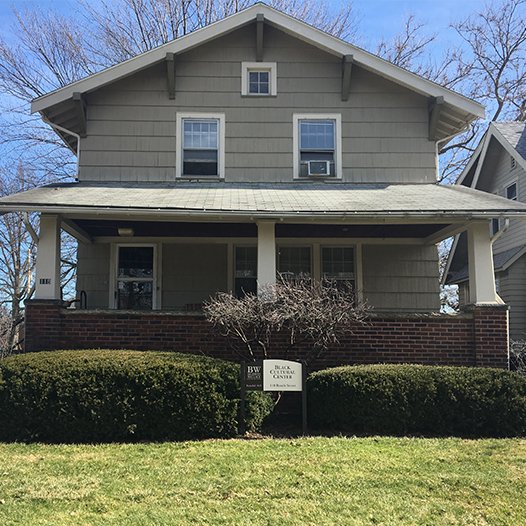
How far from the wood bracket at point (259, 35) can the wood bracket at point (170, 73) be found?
1786mm

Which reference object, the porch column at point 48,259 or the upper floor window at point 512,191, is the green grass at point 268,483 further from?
the upper floor window at point 512,191

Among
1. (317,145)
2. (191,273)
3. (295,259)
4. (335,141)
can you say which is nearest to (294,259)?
(295,259)

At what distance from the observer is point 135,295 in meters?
12.1

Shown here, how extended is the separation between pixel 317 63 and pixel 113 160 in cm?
478

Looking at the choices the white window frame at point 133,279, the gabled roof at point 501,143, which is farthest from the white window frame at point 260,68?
the gabled roof at point 501,143

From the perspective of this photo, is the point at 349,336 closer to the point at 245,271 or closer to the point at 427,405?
the point at 427,405

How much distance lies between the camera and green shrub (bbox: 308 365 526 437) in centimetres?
749

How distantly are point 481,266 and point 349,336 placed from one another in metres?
2.58

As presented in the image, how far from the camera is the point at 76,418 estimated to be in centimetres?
708

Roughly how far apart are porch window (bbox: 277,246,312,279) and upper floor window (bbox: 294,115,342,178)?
1641 mm

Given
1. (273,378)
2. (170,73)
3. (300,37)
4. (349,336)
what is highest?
(300,37)

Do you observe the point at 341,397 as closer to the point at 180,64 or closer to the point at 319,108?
the point at 319,108

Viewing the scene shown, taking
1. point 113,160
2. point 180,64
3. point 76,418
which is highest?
point 180,64

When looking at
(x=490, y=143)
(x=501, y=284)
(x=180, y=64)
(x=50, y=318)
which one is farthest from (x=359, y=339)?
(x=490, y=143)
